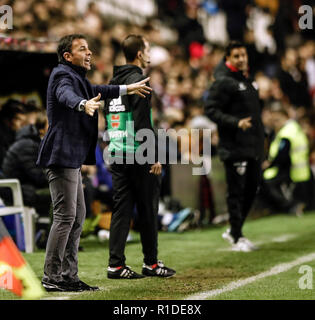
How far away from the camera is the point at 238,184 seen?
883 cm

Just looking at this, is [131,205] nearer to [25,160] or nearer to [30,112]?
[25,160]

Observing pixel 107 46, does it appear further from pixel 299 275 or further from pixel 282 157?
pixel 299 275

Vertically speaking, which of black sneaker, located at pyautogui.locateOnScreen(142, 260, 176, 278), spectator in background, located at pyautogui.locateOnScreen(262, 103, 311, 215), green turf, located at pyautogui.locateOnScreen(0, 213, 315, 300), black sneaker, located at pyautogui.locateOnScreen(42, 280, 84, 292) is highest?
spectator in background, located at pyautogui.locateOnScreen(262, 103, 311, 215)

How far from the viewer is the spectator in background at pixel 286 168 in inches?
521

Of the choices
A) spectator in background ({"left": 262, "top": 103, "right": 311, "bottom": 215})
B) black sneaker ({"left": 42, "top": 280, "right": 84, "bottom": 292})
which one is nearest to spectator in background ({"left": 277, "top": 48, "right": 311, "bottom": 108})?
spectator in background ({"left": 262, "top": 103, "right": 311, "bottom": 215})

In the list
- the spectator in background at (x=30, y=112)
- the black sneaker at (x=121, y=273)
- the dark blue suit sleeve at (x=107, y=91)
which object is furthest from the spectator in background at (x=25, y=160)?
the dark blue suit sleeve at (x=107, y=91)

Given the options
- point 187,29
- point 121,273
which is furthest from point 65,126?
point 187,29

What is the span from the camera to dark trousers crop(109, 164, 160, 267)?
6.85m

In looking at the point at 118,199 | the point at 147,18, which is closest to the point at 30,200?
the point at 118,199

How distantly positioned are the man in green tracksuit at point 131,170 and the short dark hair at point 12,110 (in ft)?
9.86

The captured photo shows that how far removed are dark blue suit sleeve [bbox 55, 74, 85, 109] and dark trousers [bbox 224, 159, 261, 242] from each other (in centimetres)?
328

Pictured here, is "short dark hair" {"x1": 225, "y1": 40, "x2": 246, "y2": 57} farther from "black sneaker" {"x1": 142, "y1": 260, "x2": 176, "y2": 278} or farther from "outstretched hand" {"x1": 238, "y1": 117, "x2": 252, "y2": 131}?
"black sneaker" {"x1": 142, "y1": 260, "x2": 176, "y2": 278}

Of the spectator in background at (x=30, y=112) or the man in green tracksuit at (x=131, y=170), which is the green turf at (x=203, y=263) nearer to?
the man in green tracksuit at (x=131, y=170)

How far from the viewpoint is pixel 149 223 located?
6.94m
